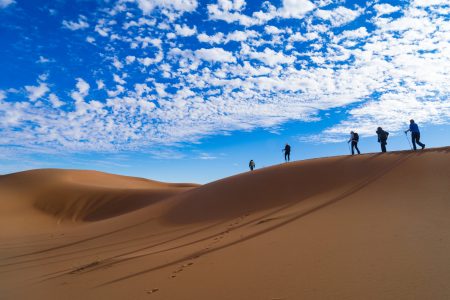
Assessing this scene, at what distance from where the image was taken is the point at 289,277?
164 inches

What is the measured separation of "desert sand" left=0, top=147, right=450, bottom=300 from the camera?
3.90 meters

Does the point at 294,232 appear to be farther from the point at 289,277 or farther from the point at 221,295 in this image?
the point at 221,295

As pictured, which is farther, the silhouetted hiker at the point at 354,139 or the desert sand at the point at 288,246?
the silhouetted hiker at the point at 354,139

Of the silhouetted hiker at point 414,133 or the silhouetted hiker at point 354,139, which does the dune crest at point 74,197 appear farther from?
the silhouetted hiker at point 414,133

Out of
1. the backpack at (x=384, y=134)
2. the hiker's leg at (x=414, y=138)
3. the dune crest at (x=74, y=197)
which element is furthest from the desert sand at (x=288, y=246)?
the dune crest at (x=74, y=197)

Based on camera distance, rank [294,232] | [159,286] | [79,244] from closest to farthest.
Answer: [159,286]
[294,232]
[79,244]

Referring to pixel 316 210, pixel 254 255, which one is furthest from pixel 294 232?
pixel 316 210

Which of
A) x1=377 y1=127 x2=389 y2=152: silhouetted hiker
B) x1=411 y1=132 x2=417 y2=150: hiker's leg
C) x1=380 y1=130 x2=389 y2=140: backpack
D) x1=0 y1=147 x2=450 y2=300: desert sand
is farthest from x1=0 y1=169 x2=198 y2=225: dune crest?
x1=411 y1=132 x2=417 y2=150: hiker's leg

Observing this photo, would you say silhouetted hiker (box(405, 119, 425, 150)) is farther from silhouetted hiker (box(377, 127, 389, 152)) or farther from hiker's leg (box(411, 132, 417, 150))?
silhouetted hiker (box(377, 127, 389, 152))

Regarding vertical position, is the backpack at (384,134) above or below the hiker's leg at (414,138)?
above

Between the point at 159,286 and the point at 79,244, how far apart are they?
9.44 m

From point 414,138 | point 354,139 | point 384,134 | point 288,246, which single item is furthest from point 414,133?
point 288,246

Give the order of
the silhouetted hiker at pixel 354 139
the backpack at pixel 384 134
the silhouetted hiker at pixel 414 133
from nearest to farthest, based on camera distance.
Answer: the silhouetted hiker at pixel 414 133 < the backpack at pixel 384 134 < the silhouetted hiker at pixel 354 139

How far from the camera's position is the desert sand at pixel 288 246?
3904mm
